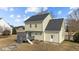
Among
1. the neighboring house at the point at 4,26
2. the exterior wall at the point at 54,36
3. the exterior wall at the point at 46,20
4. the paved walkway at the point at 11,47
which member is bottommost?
the paved walkway at the point at 11,47

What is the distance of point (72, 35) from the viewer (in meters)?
2.48

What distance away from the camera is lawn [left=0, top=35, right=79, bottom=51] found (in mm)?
2465

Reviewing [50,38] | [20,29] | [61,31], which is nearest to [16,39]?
[20,29]

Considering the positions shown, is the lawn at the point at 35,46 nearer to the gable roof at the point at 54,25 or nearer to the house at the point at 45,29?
the house at the point at 45,29

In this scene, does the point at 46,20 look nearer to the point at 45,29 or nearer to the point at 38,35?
the point at 45,29

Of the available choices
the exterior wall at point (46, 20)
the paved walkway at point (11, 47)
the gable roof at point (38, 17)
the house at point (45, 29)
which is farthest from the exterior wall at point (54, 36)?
the paved walkway at point (11, 47)

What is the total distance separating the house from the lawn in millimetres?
70

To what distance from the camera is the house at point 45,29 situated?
246 centimetres

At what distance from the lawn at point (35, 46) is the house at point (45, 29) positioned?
70mm

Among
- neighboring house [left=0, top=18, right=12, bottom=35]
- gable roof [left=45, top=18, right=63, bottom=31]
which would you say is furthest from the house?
neighboring house [left=0, top=18, right=12, bottom=35]

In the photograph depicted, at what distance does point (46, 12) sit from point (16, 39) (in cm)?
56

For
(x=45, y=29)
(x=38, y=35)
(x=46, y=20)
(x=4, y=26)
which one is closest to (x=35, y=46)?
(x=38, y=35)
